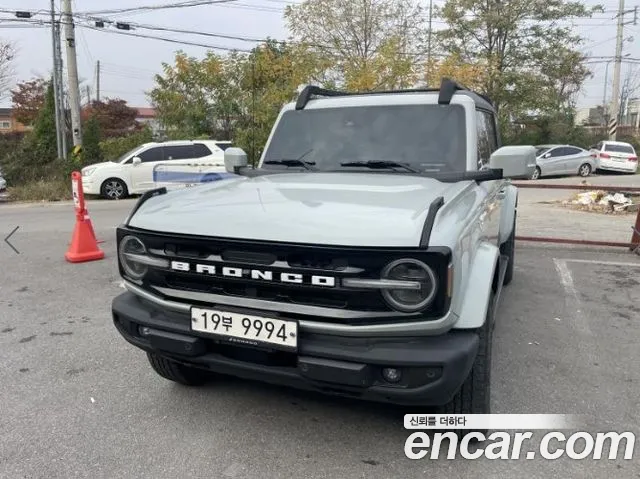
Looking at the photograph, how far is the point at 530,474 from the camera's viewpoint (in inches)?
103

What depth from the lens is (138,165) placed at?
15.7 m

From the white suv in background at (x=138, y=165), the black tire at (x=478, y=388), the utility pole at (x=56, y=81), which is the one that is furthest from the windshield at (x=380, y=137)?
the utility pole at (x=56, y=81)

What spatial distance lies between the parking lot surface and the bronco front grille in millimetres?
819

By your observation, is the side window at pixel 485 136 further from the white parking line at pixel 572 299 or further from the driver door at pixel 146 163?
the driver door at pixel 146 163

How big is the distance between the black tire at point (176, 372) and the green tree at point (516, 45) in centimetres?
2626

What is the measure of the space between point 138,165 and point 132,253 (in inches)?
537

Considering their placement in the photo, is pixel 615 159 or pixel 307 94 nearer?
pixel 307 94

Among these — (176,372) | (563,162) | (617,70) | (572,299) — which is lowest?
(572,299)

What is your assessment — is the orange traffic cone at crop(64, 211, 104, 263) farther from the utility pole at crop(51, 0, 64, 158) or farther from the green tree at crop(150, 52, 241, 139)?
the utility pole at crop(51, 0, 64, 158)

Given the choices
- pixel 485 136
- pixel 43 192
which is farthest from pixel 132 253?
pixel 43 192

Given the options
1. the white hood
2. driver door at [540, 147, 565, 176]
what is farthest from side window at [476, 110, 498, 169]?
driver door at [540, 147, 565, 176]

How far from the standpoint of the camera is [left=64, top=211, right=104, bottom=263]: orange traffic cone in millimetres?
7123

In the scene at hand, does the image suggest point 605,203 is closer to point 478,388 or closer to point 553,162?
point 553,162

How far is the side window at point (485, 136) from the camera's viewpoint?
3.97 m
